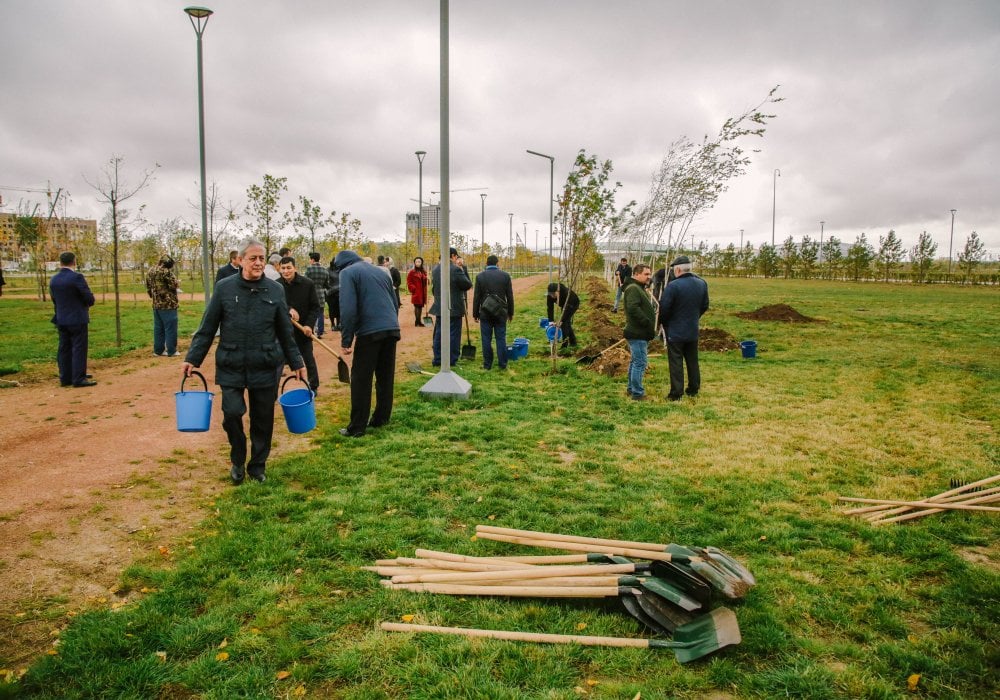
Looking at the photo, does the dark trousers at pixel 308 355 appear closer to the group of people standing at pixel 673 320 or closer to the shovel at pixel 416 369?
the shovel at pixel 416 369

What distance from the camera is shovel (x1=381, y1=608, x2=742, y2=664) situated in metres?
2.96

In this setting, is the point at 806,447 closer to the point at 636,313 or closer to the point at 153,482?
the point at 636,313

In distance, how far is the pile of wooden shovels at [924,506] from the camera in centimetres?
446

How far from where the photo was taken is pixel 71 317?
28.5 feet

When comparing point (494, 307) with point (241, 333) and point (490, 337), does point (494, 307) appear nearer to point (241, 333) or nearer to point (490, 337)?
point (490, 337)

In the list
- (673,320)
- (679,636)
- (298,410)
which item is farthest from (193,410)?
(673,320)

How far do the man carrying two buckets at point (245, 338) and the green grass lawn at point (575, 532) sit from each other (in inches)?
32.9

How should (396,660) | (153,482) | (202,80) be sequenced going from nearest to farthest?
1. (396,660)
2. (153,482)
3. (202,80)

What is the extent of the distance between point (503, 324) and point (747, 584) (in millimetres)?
7174

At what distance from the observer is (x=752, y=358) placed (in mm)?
11977

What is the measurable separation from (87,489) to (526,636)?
14.4 feet

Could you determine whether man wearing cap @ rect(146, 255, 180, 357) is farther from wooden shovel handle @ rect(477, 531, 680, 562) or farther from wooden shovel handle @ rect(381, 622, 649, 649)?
wooden shovel handle @ rect(381, 622, 649, 649)

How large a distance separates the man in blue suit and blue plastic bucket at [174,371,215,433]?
5201 millimetres

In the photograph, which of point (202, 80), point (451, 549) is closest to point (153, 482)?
point (451, 549)
